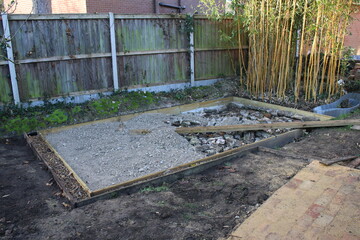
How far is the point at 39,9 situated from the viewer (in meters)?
10.3

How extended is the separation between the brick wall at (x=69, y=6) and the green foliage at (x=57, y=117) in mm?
6240

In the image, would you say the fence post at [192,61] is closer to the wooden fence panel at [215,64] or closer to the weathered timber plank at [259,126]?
the wooden fence panel at [215,64]

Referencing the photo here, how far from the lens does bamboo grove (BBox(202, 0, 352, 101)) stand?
736 centimetres

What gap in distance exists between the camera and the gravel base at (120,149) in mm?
4586

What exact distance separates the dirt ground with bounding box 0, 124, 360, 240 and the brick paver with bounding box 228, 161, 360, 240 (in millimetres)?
165

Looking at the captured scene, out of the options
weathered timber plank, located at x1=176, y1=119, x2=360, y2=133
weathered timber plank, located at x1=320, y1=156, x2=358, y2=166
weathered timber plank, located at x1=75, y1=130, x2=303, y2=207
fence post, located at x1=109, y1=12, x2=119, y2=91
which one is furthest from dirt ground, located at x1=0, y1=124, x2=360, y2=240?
fence post, located at x1=109, y1=12, x2=119, y2=91

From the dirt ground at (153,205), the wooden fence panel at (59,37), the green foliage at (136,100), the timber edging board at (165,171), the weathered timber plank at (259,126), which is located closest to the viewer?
the dirt ground at (153,205)

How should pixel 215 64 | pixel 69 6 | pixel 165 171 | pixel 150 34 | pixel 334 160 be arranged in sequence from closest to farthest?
pixel 165 171, pixel 334 160, pixel 150 34, pixel 215 64, pixel 69 6

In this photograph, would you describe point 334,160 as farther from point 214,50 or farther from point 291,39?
point 214,50

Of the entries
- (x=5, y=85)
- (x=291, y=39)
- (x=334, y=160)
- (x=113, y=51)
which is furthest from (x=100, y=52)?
(x=334, y=160)

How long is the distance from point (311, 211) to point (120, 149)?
10.3 feet

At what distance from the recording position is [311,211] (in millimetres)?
3236

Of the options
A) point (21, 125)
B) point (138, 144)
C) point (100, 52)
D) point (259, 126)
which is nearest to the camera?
point (138, 144)

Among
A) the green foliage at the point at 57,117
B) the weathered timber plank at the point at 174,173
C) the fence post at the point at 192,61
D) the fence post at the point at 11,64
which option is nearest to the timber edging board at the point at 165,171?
the weathered timber plank at the point at 174,173
